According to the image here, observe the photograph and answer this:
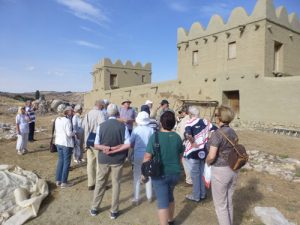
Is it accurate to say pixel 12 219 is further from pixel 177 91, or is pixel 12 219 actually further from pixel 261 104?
pixel 177 91

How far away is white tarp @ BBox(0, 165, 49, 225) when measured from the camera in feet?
14.8

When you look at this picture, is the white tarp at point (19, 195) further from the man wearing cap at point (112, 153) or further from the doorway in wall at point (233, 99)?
the doorway in wall at point (233, 99)

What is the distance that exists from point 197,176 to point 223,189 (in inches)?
60.3

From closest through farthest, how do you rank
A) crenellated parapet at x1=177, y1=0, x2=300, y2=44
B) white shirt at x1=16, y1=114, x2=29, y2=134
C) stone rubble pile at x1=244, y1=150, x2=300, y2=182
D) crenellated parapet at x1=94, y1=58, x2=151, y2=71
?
stone rubble pile at x1=244, y1=150, x2=300, y2=182, white shirt at x1=16, y1=114, x2=29, y2=134, crenellated parapet at x1=177, y1=0, x2=300, y2=44, crenellated parapet at x1=94, y1=58, x2=151, y2=71

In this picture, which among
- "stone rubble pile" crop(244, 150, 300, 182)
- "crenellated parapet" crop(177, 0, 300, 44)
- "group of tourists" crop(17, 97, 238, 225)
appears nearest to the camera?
"group of tourists" crop(17, 97, 238, 225)

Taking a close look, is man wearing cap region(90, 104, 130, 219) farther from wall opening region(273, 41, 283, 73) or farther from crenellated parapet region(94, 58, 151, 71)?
crenellated parapet region(94, 58, 151, 71)

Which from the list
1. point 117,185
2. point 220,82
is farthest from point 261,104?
A: point 117,185

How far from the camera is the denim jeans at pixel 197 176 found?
5.11m

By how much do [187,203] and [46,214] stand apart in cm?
243

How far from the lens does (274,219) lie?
4.36 meters

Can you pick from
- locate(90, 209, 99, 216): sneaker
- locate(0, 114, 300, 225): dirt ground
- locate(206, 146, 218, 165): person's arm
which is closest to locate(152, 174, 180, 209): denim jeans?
locate(206, 146, 218, 165): person's arm

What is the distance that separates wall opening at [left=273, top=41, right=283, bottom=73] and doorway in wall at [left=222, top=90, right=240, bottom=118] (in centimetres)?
233

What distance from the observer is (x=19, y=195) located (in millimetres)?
4984

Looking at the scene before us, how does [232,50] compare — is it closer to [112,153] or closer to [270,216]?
[270,216]
